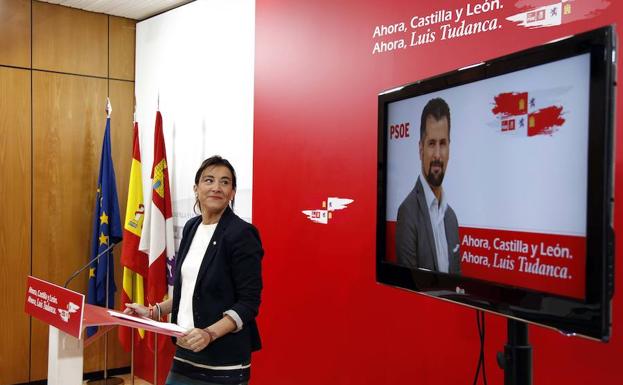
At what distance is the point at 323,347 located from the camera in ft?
10.2

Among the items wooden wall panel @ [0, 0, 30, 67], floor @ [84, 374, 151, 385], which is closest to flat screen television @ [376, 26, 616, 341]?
floor @ [84, 374, 151, 385]

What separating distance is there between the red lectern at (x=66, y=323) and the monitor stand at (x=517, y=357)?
3.17 feet

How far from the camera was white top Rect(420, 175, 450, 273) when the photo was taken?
1667mm

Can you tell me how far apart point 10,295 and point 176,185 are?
1412 millimetres

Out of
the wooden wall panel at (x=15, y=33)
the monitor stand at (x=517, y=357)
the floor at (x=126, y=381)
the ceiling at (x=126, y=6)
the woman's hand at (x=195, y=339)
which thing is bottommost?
the floor at (x=126, y=381)

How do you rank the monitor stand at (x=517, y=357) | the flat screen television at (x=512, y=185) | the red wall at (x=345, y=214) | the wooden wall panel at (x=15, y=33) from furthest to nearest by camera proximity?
the wooden wall panel at (x=15, y=33) < the red wall at (x=345, y=214) < the monitor stand at (x=517, y=357) < the flat screen television at (x=512, y=185)

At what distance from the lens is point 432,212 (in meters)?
1.73

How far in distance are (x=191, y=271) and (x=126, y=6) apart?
301 centimetres

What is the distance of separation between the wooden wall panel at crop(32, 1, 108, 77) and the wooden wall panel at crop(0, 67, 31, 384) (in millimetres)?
237

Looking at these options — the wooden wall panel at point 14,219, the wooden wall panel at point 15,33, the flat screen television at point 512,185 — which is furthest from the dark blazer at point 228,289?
the wooden wall panel at point 15,33

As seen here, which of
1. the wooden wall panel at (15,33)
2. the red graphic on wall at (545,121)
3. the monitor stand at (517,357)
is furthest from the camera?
the wooden wall panel at (15,33)

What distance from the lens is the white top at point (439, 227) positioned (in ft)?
5.47

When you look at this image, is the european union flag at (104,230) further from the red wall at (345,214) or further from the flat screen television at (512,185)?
the flat screen television at (512,185)

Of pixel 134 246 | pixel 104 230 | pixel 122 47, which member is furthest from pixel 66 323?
pixel 122 47
